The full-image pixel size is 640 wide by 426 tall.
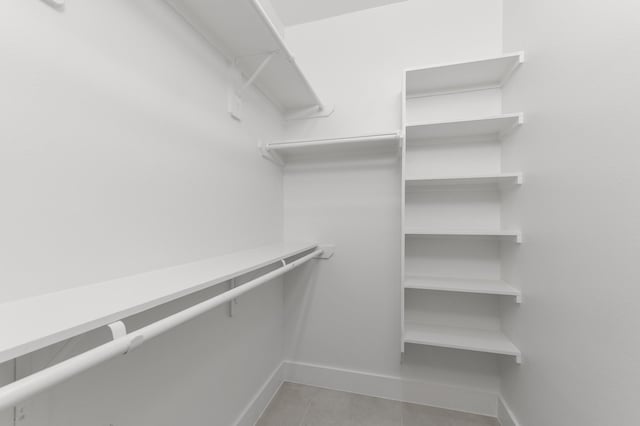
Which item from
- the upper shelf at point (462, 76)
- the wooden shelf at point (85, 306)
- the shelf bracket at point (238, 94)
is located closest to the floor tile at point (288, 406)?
the wooden shelf at point (85, 306)

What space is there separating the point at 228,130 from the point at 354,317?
4.64 feet

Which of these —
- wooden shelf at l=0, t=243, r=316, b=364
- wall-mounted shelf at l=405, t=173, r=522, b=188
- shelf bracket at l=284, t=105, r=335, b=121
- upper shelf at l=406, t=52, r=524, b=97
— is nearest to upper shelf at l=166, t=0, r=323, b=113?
shelf bracket at l=284, t=105, r=335, b=121

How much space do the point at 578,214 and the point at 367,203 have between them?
104cm

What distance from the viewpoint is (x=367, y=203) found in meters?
1.76

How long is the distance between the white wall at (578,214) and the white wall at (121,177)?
1.39 meters

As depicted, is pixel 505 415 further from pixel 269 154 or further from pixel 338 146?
pixel 269 154

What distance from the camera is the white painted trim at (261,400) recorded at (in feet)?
4.51

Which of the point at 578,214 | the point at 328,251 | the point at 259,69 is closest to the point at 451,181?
the point at 578,214

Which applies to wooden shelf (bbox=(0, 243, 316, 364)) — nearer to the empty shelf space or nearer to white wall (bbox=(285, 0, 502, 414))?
the empty shelf space

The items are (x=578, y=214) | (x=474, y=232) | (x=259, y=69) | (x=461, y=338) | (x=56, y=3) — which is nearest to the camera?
(x=56, y=3)

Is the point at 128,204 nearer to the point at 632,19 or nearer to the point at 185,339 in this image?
the point at 185,339

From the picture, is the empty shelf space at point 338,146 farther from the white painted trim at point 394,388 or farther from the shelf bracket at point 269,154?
the white painted trim at point 394,388

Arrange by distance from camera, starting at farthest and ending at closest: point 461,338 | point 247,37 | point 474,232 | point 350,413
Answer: point 350,413 → point 461,338 → point 474,232 → point 247,37

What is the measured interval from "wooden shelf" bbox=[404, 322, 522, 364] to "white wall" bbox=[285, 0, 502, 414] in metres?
0.17
